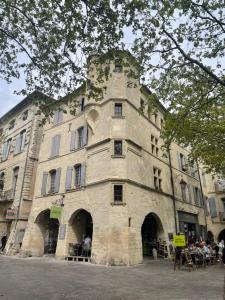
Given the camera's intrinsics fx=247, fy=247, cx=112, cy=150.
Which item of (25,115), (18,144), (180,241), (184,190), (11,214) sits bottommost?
(180,241)

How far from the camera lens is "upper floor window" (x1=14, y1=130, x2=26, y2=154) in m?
25.0

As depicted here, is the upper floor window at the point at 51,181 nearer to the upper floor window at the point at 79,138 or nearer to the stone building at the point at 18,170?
the stone building at the point at 18,170

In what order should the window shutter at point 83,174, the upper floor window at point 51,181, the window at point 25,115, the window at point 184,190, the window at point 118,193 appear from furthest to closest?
the window at point 25,115, the window at point 184,190, the upper floor window at point 51,181, the window shutter at point 83,174, the window at point 118,193

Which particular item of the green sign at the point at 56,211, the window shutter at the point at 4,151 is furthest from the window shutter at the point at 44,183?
the window shutter at the point at 4,151

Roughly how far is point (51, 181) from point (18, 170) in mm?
4763

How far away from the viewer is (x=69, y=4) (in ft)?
26.3

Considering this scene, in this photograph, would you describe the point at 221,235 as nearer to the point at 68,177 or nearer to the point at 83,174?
the point at 83,174

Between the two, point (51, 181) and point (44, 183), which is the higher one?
point (51, 181)

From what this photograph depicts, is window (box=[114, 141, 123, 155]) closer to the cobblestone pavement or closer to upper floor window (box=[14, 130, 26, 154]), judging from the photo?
the cobblestone pavement

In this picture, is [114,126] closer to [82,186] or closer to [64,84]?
[82,186]

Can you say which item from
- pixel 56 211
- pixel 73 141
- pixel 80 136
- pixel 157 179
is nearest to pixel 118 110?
pixel 80 136

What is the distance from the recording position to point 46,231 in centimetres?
2062

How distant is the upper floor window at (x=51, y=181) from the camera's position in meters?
19.9

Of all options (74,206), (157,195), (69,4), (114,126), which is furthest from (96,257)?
(69,4)
